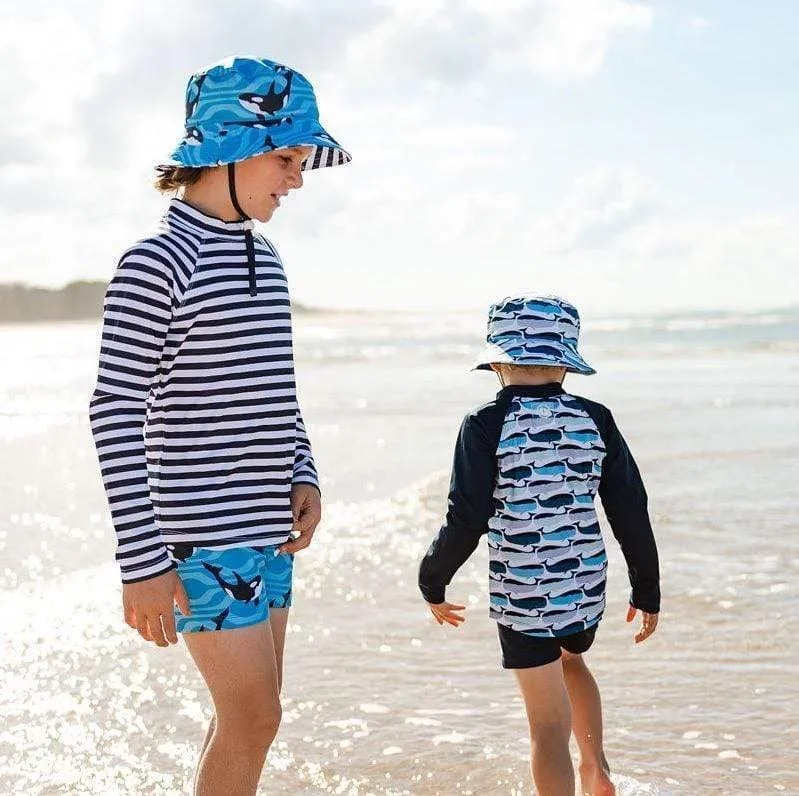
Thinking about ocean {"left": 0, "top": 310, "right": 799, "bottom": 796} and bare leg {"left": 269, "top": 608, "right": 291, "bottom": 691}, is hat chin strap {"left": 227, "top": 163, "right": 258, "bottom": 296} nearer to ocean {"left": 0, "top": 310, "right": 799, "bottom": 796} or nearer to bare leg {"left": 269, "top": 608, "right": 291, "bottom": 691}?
bare leg {"left": 269, "top": 608, "right": 291, "bottom": 691}

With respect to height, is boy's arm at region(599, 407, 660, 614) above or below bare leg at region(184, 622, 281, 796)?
above

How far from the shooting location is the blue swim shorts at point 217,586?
241 centimetres

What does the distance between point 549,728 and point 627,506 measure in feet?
2.10

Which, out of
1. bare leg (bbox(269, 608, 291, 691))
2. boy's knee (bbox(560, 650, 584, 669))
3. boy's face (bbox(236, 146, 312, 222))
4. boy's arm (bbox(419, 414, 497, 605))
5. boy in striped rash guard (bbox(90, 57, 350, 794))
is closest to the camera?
boy in striped rash guard (bbox(90, 57, 350, 794))

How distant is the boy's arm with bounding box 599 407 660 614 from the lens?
3109mm

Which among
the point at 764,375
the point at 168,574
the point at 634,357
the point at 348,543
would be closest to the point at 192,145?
the point at 168,574

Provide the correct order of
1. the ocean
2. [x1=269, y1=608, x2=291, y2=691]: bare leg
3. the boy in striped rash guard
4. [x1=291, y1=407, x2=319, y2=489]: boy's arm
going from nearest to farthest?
the boy in striped rash guard < [x1=269, y1=608, x2=291, y2=691]: bare leg < [x1=291, y1=407, x2=319, y2=489]: boy's arm < the ocean

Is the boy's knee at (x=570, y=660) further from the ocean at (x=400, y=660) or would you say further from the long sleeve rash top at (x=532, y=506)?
the ocean at (x=400, y=660)

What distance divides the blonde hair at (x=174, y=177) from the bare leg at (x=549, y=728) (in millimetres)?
1554

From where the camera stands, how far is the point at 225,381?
7.98 ft

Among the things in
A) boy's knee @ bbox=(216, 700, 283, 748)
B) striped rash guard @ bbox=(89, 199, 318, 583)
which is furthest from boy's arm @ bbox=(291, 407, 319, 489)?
boy's knee @ bbox=(216, 700, 283, 748)

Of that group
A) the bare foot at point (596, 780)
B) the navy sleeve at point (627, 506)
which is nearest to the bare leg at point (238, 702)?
the navy sleeve at point (627, 506)

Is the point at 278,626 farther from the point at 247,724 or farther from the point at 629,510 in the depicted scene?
the point at 629,510

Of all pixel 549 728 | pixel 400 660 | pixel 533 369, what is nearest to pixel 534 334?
pixel 533 369
